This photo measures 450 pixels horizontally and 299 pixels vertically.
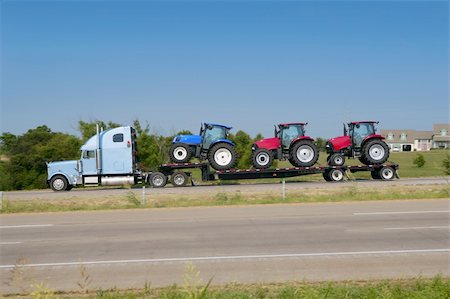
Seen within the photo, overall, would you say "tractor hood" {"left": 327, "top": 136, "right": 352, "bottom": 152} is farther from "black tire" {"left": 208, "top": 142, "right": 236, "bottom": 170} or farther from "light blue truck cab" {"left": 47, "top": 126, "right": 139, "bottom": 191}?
"light blue truck cab" {"left": 47, "top": 126, "right": 139, "bottom": 191}

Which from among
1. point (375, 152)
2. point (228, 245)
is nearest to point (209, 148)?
point (375, 152)

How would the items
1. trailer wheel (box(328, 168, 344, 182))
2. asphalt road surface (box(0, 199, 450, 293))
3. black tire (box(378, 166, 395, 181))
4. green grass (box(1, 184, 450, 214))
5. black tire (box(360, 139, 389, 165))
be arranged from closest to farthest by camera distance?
asphalt road surface (box(0, 199, 450, 293)), green grass (box(1, 184, 450, 214)), trailer wheel (box(328, 168, 344, 182)), black tire (box(360, 139, 389, 165)), black tire (box(378, 166, 395, 181))

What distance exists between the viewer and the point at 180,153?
2702 cm

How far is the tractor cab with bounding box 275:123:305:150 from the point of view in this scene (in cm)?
2791

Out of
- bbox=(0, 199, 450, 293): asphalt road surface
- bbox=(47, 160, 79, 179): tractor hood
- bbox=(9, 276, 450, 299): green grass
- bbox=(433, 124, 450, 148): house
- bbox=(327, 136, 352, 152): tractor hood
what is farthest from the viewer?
bbox=(433, 124, 450, 148): house

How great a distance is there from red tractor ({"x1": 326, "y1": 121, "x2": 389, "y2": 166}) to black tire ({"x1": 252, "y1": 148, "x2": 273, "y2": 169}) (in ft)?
12.4

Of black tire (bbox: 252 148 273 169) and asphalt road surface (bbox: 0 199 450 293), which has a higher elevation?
black tire (bbox: 252 148 273 169)

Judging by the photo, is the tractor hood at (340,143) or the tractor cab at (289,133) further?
the tractor hood at (340,143)

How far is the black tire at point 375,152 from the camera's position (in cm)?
2783

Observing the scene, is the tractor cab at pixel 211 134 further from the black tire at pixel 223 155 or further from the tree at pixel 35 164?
the tree at pixel 35 164

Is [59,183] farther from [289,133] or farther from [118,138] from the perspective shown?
[289,133]

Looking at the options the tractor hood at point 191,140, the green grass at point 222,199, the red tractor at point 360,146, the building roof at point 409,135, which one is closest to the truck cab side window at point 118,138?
the tractor hood at point 191,140

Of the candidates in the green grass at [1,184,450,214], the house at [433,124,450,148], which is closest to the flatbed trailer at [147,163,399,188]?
the green grass at [1,184,450,214]

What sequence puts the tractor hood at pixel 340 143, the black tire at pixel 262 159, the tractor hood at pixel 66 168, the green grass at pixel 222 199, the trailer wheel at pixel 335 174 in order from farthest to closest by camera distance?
1. the tractor hood at pixel 340 143
2. the trailer wheel at pixel 335 174
3. the tractor hood at pixel 66 168
4. the black tire at pixel 262 159
5. the green grass at pixel 222 199
